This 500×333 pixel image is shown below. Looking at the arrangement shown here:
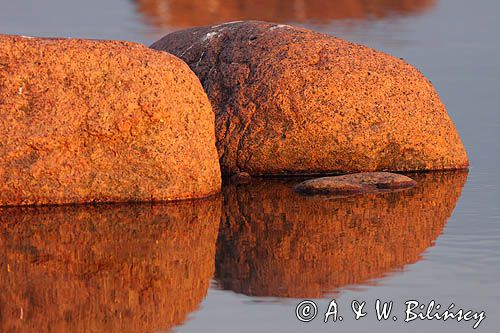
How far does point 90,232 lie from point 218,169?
7.65 ft

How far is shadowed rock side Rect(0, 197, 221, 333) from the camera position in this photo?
31.7 feet

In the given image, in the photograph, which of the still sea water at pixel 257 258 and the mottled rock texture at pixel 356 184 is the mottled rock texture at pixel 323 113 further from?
the mottled rock texture at pixel 356 184

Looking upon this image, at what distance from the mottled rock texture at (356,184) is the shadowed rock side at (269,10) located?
16.0m

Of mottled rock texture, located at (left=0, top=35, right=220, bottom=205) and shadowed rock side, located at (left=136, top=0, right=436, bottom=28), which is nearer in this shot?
mottled rock texture, located at (left=0, top=35, right=220, bottom=205)

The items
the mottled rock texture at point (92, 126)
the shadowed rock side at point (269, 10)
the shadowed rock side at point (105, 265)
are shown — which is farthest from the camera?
the shadowed rock side at point (269, 10)

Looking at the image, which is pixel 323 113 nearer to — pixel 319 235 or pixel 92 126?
pixel 92 126

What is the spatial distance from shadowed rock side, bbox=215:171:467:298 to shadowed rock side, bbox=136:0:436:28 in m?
16.4

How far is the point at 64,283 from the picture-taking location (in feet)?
34.5

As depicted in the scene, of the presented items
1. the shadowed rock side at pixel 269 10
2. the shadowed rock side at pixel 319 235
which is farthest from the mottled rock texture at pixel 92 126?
the shadowed rock side at pixel 269 10

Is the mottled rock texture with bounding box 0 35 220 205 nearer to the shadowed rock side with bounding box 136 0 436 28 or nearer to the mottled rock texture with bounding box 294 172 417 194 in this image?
the mottled rock texture with bounding box 294 172 417 194

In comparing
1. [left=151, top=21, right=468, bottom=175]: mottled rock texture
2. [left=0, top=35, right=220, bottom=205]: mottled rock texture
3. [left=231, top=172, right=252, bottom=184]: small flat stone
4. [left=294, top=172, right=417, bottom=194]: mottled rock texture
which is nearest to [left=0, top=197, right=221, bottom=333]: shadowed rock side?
[left=0, top=35, right=220, bottom=205]: mottled rock texture

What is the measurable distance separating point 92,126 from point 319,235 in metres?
2.58

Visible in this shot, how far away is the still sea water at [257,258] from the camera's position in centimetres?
970

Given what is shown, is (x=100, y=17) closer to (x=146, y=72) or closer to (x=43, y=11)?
(x=43, y=11)
